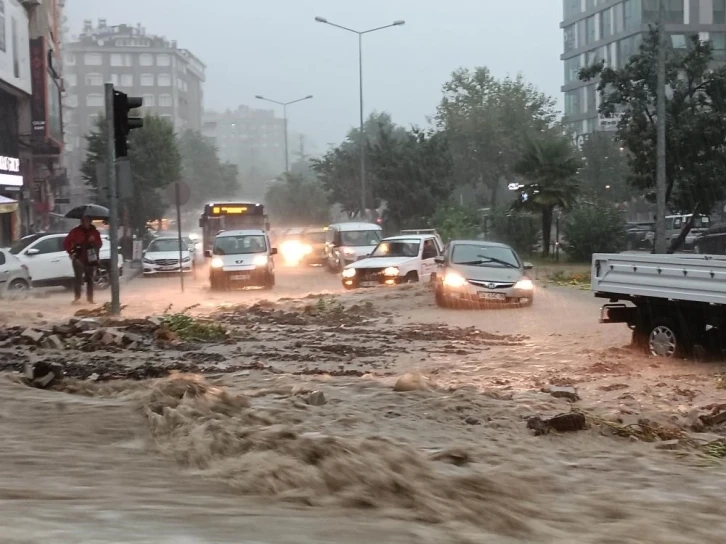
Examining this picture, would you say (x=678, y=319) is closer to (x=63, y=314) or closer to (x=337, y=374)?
(x=337, y=374)

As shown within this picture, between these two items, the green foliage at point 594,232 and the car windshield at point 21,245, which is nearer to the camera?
the car windshield at point 21,245

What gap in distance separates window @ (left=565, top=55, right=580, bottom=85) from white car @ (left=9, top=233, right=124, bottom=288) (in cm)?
6636

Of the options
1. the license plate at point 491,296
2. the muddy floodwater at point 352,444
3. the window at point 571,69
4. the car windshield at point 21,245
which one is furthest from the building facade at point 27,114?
the window at point 571,69

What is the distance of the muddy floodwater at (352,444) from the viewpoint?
4652 millimetres

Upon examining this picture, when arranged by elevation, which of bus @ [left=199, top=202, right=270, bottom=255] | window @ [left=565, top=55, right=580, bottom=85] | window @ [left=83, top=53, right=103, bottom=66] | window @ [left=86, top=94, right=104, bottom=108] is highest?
window @ [left=83, top=53, right=103, bottom=66]

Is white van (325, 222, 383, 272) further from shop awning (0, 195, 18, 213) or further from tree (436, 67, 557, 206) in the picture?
tree (436, 67, 557, 206)

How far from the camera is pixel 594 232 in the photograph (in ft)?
125

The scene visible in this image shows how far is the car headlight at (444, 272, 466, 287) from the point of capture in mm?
19172

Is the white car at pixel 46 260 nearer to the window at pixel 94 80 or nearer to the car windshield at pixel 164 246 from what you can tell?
the car windshield at pixel 164 246

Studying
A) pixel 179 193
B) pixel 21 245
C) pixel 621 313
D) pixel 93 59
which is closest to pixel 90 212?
pixel 21 245

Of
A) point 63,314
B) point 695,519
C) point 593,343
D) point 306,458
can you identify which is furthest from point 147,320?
point 695,519

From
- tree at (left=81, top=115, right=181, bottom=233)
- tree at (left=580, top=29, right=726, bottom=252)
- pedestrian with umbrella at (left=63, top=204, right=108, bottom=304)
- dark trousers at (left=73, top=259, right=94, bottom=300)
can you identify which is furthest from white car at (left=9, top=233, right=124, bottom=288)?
tree at (left=81, top=115, right=181, bottom=233)

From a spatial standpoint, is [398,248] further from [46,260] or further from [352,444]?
[352,444]

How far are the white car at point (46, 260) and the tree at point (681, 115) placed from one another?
17021 millimetres
